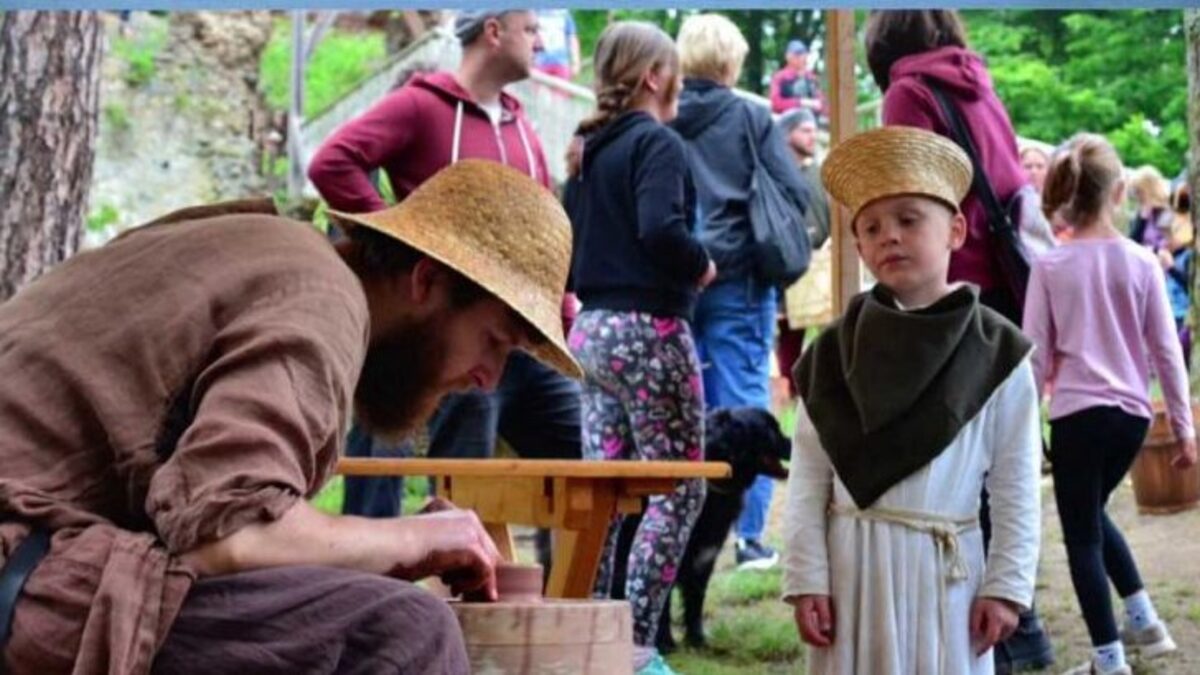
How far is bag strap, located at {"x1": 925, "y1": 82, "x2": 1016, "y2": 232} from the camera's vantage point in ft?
18.9

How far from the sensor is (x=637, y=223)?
6.06 m

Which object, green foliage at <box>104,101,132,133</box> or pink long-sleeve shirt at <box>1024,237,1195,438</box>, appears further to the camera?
green foliage at <box>104,101,132,133</box>

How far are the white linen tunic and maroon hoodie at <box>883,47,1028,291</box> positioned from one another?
1.49 meters

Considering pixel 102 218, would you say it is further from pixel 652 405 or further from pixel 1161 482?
pixel 652 405

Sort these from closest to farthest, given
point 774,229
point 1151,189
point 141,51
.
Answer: point 774,229
point 1151,189
point 141,51

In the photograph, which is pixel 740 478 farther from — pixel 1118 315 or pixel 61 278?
pixel 61 278

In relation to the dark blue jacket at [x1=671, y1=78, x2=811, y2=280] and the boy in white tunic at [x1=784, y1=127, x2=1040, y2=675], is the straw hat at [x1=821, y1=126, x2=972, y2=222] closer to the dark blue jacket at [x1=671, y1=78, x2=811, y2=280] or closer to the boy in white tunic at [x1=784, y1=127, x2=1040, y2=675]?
the boy in white tunic at [x1=784, y1=127, x2=1040, y2=675]

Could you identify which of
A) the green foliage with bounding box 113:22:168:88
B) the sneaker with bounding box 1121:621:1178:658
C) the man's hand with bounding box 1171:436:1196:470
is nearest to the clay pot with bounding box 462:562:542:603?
the man's hand with bounding box 1171:436:1196:470

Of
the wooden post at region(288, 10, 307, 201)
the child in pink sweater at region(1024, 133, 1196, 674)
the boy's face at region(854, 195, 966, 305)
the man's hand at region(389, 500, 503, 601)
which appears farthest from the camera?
the wooden post at region(288, 10, 307, 201)

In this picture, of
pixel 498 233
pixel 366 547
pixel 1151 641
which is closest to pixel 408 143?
pixel 1151 641

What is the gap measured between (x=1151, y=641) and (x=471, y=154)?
2194 mm

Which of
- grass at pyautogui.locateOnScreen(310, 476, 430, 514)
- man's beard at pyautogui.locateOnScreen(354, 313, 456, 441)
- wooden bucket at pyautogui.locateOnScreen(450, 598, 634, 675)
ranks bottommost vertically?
grass at pyautogui.locateOnScreen(310, 476, 430, 514)

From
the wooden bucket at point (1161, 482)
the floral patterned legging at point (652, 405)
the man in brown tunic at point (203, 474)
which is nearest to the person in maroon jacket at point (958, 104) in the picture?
the floral patterned legging at point (652, 405)

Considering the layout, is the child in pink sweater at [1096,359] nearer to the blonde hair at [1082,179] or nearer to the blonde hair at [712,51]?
the blonde hair at [1082,179]
